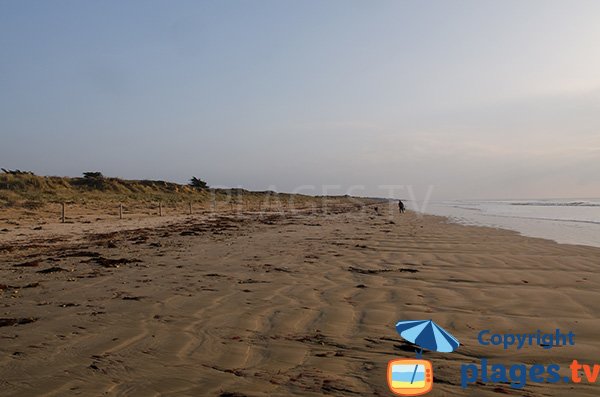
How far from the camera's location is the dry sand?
330 cm

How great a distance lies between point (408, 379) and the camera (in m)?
3.16

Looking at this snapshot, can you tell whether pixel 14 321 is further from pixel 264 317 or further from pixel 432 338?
pixel 432 338

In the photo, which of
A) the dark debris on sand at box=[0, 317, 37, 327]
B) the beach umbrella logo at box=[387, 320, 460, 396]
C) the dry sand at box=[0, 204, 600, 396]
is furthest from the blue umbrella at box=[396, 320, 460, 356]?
the dark debris on sand at box=[0, 317, 37, 327]

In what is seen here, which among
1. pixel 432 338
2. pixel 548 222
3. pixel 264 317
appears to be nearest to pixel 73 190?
pixel 548 222

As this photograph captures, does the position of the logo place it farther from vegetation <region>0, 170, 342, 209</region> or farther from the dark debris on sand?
vegetation <region>0, 170, 342, 209</region>

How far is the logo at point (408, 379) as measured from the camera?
3.08 meters

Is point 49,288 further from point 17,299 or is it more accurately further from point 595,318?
point 595,318

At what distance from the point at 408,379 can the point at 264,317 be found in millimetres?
2290

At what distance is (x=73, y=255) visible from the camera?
1001 cm

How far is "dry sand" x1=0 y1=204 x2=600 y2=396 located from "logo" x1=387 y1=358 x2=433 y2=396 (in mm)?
80

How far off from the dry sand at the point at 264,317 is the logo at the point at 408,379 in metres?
0.08

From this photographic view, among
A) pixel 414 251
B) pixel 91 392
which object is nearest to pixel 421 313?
pixel 91 392

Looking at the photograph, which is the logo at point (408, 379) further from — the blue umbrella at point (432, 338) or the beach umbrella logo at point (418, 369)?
the blue umbrella at point (432, 338)

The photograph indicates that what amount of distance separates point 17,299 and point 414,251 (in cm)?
915
